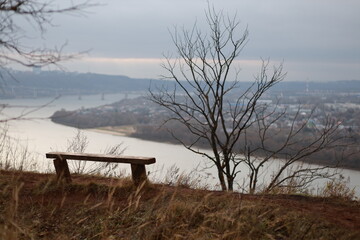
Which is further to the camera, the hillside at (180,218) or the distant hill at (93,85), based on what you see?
the distant hill at (93,85)

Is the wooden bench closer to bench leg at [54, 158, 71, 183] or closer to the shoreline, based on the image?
→ bench leg at [54, 158, 71, 183]

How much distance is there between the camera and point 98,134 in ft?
76.0

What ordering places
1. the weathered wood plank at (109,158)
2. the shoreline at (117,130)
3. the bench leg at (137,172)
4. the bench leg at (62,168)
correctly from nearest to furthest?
1. the weathered wood plank at (109,158)
2. the bench leg at (137,172)
3. the bench leg at (62,168)
4. the shoreline at (117,130)

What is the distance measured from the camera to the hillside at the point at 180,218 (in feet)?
10.4

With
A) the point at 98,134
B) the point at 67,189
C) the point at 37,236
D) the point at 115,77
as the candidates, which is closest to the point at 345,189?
the point at 67,189

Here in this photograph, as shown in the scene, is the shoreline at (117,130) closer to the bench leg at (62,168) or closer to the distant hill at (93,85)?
the distant hill at (93,85)

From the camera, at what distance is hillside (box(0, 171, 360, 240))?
10.4 feet

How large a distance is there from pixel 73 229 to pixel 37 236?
30 cm

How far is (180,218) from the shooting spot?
3428 mm

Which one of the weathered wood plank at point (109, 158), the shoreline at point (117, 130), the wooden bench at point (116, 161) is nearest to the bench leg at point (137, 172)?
the wooden bench at point (116, 161)

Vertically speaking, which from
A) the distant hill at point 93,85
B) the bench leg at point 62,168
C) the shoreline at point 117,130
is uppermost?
the distant hill at point 93,85

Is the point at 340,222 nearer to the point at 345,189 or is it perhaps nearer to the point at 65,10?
the point at 345,189

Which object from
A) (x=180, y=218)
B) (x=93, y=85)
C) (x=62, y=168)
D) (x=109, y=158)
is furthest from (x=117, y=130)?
(x=180, y=218)

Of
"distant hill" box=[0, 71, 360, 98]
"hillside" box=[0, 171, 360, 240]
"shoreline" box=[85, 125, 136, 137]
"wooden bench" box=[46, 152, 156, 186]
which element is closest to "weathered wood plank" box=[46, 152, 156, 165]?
"wooden bench" box=[46, 152, 156, 186]
